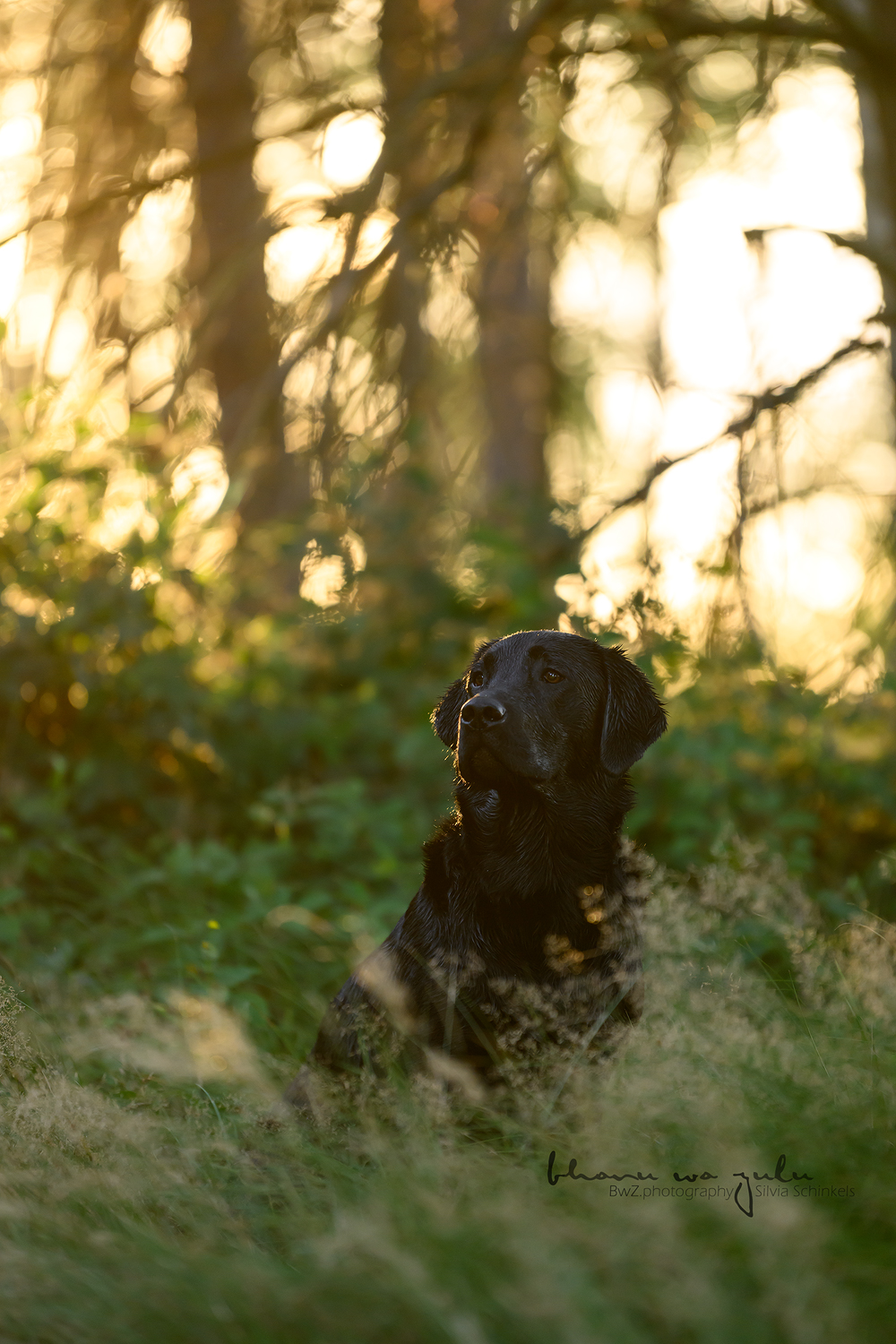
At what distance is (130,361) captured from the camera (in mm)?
4660

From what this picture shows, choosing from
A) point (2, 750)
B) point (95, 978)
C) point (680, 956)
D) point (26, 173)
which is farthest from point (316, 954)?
point (26, 173)

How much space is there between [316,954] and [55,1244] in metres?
2.15

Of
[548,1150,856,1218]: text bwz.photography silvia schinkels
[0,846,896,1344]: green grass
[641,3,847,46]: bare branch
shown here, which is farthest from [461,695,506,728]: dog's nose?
[641,3,847,46]: bare branch

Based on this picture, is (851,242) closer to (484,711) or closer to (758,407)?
(758,407)

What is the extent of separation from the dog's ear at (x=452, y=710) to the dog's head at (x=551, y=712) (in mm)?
88

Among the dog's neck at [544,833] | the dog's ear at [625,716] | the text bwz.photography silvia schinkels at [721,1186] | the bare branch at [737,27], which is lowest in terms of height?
the dog's neck at [544,833]

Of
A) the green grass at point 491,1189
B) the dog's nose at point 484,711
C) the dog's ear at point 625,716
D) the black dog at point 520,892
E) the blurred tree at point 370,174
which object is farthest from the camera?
the blurred tree at point 370,174

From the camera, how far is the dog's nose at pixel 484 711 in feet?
9.62

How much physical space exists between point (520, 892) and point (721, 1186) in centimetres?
115

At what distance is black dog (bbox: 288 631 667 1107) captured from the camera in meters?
2.53

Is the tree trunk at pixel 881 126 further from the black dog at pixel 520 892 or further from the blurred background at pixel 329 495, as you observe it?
the black dog at pixel 520 892

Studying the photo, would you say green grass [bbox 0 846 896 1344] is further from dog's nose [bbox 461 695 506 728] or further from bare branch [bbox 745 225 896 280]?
bare branch [bbox 745 225 896 280]

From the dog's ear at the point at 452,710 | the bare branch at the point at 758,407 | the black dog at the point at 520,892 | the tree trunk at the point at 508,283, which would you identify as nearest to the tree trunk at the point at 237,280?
the tree trunk at the point at 508,283

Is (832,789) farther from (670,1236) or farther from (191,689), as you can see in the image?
(670,1236)
